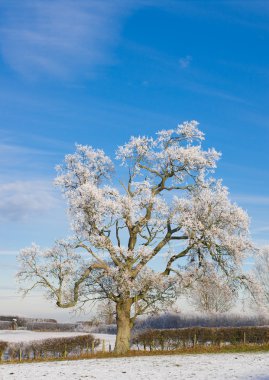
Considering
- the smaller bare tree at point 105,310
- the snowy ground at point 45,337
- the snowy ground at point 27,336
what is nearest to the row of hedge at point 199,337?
the snowy ground at point 45,337

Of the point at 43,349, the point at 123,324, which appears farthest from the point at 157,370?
the point at 43,349

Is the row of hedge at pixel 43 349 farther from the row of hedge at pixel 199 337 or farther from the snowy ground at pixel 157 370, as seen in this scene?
the snowy ground at pixel 157 370

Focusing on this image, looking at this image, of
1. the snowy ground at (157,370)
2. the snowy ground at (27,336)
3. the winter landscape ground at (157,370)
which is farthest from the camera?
the snowy ground at (27,336)

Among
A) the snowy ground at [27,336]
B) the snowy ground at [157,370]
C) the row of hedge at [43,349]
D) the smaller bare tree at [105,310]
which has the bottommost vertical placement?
the snowy ground at [157,370]

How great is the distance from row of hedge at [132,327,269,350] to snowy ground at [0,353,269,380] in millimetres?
12285

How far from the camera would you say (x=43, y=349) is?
3834 cm

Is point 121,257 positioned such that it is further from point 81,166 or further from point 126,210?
point 81,166

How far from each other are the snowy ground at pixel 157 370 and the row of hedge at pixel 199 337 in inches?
484

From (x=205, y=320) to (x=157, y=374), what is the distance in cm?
3608

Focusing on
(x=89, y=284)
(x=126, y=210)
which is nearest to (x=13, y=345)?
(x=89, y=284)

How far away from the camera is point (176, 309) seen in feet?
117

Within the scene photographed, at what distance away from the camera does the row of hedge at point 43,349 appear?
125ft

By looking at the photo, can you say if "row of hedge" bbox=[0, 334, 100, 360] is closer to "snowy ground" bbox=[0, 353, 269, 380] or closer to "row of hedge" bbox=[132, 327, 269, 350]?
"row of hedge" bbox=[132, 327, 269, 350]

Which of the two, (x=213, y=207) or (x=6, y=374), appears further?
(x=213, y=207)
